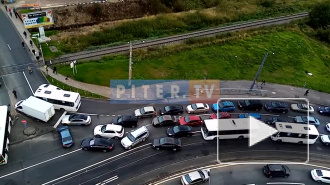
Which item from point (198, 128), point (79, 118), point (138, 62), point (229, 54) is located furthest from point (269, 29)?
point (79, 118)

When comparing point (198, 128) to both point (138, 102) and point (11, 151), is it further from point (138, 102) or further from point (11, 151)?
point (11, 151)

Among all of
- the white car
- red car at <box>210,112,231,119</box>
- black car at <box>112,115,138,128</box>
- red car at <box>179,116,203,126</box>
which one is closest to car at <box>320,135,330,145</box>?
red car at <box>210,112,231,119</box>

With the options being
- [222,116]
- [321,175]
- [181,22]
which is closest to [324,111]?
[321,175]

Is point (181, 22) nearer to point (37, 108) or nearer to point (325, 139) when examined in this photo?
point (325, 139)

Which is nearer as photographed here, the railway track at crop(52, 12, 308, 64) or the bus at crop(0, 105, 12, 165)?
the bus at crop(0, 105, 12, 165)

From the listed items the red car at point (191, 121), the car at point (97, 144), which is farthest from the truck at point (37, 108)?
the red car at point (191, 121)

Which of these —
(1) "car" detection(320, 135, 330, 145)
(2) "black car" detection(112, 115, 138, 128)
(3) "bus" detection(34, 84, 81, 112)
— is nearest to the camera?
(2) "black car" detection(112, 115, 138, 128)

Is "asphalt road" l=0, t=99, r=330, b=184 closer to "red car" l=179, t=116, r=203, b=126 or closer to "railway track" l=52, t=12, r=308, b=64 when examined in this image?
"red car" l=179, t=116, r=203, b=126

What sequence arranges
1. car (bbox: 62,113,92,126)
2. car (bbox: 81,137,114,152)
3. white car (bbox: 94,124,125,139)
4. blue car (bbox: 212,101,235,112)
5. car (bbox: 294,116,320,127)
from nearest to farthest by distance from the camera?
car (bbox: 81,137,114,152) < white car (bbox: 94,124,125,139) < car (bbox: 62,113,92,126) < car (bbox: 294,116,320,127) < blue car (bbox: 212,101,235,112)
